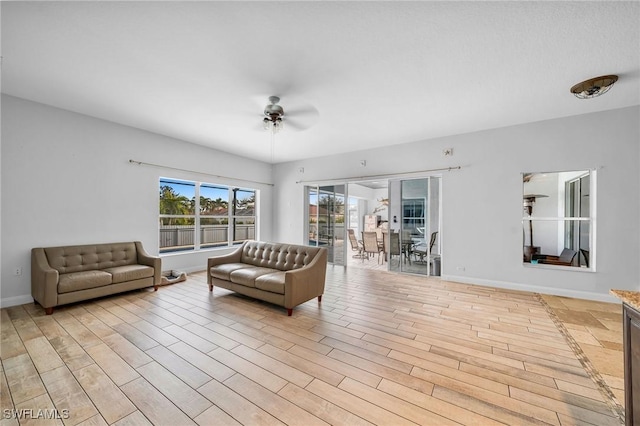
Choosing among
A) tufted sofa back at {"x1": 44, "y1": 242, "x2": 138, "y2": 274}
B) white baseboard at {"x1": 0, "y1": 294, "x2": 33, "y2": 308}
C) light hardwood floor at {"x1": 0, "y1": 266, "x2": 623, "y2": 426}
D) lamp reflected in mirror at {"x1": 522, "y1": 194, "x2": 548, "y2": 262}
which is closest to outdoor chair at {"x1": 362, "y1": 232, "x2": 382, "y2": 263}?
lamp reflected in mirror at {"x1": 522, "y1": 194, "x2": 548, "y2": 262}

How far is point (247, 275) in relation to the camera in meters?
3.65

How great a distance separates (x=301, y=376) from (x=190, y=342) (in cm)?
128

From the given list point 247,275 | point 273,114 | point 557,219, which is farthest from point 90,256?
point 557,219

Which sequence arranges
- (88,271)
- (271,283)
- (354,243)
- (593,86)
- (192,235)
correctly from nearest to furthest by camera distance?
(593,86) → (271,283) → (88,271) → (192,235) → (354,243)

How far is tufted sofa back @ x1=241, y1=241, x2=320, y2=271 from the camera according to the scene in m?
3.88

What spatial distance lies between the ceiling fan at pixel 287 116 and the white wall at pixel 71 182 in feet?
8.90

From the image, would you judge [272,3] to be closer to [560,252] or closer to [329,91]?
[329,91]

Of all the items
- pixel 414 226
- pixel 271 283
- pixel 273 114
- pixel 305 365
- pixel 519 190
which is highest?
pixel 273 114

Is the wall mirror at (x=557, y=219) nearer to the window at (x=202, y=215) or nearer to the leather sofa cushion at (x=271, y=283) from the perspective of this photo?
the leather sofa cushion at (x=271, y=283)

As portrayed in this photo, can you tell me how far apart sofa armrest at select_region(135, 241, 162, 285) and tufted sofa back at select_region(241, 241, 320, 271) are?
1.38m

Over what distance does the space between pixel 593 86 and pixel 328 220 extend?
5.16 meters

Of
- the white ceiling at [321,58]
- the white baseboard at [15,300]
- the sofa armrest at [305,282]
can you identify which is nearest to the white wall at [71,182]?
the white baseboard at [15,300]

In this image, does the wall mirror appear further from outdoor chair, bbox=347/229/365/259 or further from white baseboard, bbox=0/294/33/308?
white baseboard, bbox=0/294/33/308

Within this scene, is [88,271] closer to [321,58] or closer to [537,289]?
[321,58]
